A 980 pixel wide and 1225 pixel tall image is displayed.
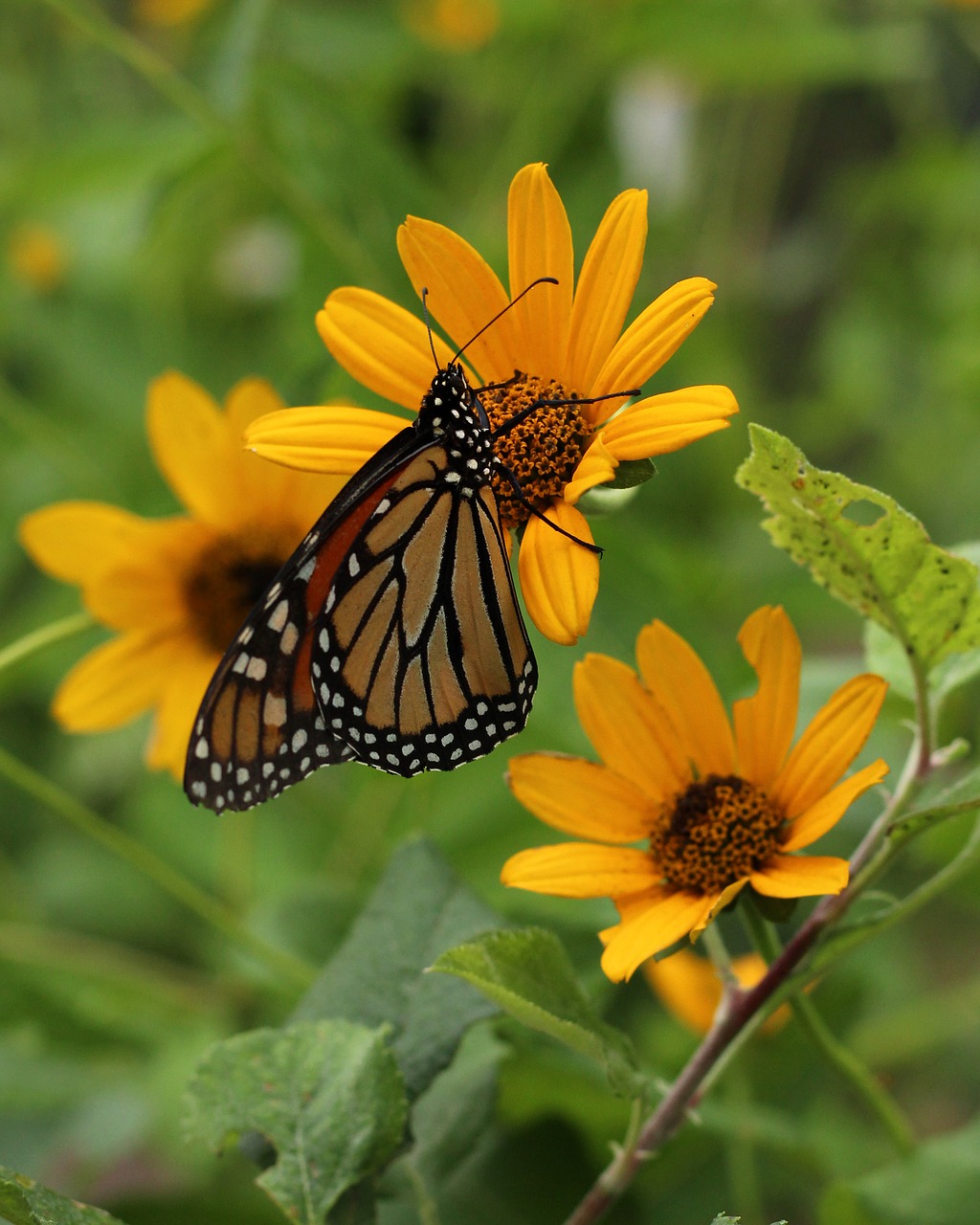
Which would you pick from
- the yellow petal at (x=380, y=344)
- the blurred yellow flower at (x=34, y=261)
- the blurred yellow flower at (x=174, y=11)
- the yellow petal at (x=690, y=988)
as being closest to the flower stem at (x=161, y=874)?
the yellow petal at (x=690, y=988)

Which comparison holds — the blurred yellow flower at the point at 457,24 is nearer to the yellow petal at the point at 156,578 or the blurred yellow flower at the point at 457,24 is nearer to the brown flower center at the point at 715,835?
the yellow petal at the point at 156,578

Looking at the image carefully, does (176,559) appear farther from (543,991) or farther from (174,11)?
(174,11)

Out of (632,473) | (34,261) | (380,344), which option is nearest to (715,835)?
(632,473)

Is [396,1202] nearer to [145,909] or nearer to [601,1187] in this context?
[601,1187]

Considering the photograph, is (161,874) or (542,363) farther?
(161,874)

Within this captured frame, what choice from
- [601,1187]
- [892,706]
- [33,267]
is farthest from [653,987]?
[33,267]

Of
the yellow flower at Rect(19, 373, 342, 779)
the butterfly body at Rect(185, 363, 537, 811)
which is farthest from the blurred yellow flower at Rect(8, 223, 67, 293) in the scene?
the butterfly body at Rect(185, 363, 537, 811)

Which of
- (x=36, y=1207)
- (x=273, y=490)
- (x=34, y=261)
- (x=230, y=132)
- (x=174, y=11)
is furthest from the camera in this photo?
(x=174, y=11)

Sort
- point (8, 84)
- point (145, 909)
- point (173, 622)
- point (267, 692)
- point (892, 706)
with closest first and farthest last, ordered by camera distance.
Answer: point (267, 692)
point (892, 706)
point (173, 622)
point (145, 909)
point (8, 84)
